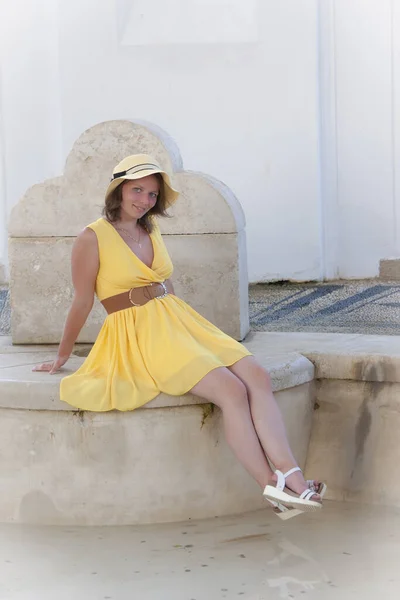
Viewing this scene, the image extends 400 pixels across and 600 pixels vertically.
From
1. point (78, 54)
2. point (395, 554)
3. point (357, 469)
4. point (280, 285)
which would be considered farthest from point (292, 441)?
point (78, 54)

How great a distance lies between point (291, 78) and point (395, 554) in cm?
416

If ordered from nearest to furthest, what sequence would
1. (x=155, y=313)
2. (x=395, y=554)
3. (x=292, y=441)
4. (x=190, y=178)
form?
(x=395, y=554) → (x=155, y=313) → (x=292, y=441) → (x=190, y=178)

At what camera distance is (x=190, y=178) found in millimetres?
4945

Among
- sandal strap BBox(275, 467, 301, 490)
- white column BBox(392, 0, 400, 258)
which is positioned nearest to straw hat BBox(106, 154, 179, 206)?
sandal strap BBox(275, 467, 301, 490)

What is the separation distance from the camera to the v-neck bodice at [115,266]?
412cm

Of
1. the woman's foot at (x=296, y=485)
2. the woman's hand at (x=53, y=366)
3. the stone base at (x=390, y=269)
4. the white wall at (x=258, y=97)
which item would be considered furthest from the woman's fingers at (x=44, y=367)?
the stone base at (x=390, y=269)

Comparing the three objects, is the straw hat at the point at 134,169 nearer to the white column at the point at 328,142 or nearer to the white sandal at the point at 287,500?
the white sandal at the point at 287,500

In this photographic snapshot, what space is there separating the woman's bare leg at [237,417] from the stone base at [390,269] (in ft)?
12.2

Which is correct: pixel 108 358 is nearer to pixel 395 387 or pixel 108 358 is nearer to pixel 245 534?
pixel 245 534

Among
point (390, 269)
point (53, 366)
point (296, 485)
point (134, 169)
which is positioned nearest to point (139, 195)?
point (134, 169)

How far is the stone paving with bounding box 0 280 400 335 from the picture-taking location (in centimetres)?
554

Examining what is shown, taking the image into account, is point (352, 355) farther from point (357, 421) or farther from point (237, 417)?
point (237, 417)

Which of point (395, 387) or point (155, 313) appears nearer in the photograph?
point (155, 313)

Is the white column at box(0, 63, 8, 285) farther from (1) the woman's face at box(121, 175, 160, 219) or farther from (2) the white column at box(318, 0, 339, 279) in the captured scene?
(1) the woman's face at box(121, 175, 160, 219)
